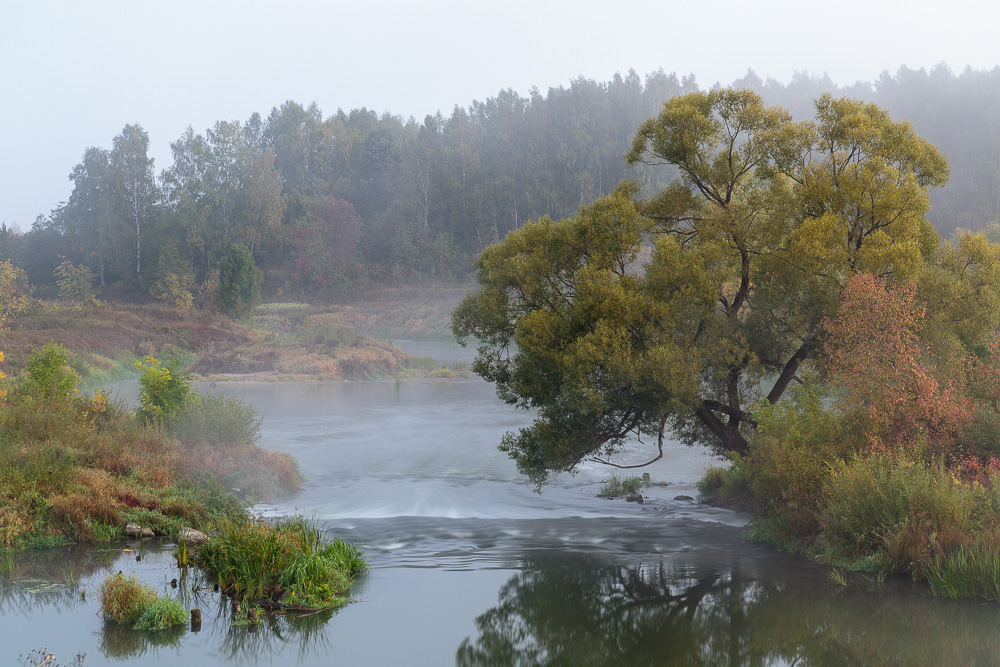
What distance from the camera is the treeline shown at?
258 ft

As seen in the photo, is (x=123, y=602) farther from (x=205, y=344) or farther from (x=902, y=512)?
(x=205, y=344)

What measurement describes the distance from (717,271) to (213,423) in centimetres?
1108

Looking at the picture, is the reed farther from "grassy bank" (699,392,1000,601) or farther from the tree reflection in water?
the tree reflection in water

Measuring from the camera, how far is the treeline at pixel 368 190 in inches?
3098

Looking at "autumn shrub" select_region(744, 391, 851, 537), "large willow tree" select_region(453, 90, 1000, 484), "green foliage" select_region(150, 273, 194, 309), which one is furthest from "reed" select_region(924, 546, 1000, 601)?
"green foliage" select_region(150, 273, 194, 309)

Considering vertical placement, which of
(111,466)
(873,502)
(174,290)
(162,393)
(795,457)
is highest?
(174,290)

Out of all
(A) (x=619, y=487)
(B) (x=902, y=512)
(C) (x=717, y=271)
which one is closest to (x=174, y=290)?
(A) (x=619, y=487)

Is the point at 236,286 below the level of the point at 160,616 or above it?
above

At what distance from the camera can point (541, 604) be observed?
394 inches

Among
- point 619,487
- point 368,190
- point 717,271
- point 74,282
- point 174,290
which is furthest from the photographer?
point 368,190

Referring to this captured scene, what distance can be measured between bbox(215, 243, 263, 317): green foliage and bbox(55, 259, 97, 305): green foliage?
1852 cm

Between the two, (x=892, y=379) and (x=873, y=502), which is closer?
(x=873, y=502)

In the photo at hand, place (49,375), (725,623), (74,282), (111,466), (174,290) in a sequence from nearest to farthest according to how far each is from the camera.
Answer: (725,623) < (111,466) < (49,375) < (174,290) < (74,282)

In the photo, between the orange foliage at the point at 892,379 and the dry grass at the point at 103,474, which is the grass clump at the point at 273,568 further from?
the orange foliage at the point at 892,379
